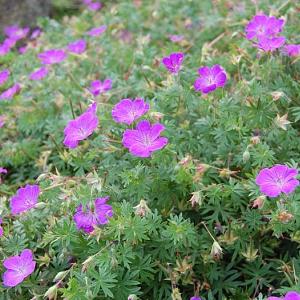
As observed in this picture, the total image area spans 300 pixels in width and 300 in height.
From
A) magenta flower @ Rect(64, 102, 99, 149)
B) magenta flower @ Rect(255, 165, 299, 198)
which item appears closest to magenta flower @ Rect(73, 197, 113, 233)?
magenta flower @ Rect(64, 102, 99, 149)

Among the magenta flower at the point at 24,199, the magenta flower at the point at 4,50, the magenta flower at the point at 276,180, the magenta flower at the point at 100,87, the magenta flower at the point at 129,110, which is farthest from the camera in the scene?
the magenta flower at the point at 4,50

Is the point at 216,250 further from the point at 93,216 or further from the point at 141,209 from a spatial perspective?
the point at 93,216

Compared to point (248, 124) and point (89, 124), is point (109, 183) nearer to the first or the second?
point (89, 124)

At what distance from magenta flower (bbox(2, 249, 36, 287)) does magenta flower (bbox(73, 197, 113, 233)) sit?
23 centimetres

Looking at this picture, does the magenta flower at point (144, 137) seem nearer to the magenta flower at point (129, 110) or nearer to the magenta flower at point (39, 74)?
the magenta flower at point (129, 110)

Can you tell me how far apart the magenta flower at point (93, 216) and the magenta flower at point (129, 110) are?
33 centimetres

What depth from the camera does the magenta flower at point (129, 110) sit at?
215 cm

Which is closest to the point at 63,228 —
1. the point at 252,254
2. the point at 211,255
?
the point at 211,255

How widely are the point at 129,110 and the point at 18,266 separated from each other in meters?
0.72

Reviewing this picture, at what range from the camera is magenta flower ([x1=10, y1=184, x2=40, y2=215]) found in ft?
7.48

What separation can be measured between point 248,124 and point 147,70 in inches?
38.9

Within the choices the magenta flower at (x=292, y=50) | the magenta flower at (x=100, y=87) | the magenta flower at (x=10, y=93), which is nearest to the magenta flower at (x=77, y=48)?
the magenta flower at (x=10, y=93)

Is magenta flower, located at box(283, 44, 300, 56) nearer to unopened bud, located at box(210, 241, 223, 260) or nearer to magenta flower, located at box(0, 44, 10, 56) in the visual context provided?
unopened bud, located at box(210, 241, 223, 260)

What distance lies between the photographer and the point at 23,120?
10.6 feet
